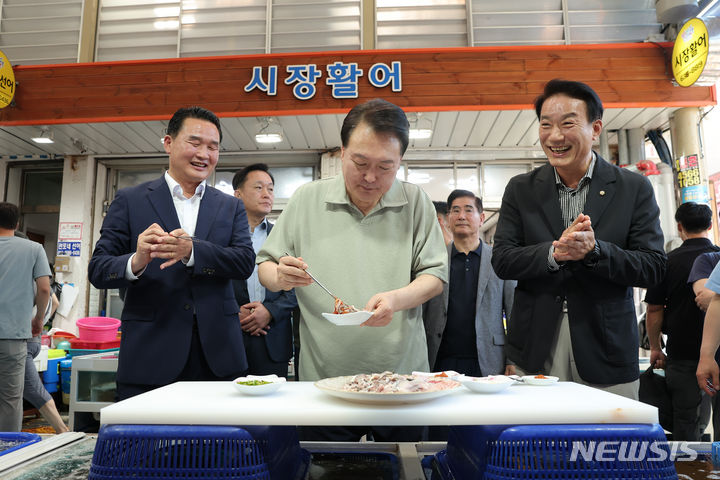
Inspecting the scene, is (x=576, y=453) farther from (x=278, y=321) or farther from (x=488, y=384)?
(x=278, y=321)

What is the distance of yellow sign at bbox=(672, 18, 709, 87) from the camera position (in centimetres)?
491

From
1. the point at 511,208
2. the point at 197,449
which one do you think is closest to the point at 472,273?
the point at 511,208

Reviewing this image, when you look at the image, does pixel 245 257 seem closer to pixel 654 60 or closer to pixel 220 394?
pixel 220 394

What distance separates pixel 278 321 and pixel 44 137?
215 inches

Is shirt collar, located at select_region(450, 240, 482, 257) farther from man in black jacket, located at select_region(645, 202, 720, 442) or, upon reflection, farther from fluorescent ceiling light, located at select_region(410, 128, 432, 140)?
fluorescent ceiling light, located at select_region(410, 128, 432, 140)

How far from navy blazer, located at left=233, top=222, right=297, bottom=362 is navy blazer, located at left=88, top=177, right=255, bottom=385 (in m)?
0.90

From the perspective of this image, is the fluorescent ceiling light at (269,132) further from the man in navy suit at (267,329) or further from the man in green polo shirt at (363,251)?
the man in green polo shirt at (363,251)

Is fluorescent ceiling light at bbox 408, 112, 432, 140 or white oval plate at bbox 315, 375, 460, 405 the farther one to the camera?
fluorescent ceiling light at bbox 408, 112, 432, 140

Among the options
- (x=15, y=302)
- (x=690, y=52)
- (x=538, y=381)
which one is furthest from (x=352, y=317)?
(x=690, y=52)

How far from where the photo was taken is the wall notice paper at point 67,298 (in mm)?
6934

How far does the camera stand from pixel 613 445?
3.12ft

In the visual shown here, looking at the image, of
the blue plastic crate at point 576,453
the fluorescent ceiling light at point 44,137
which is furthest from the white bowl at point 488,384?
the fluorescent ceiling light at point 44,137

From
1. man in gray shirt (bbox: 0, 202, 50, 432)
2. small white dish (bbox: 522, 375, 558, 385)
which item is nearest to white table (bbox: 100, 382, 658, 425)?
small white dish (bbox: 522, 375, 558, 385)

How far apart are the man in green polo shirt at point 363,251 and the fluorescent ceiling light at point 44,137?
6.03m
